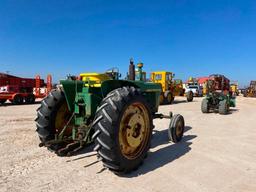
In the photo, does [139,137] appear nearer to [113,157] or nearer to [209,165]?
[113,157]

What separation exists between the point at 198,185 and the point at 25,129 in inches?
223

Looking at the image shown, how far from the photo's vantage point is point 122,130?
12.8 ft

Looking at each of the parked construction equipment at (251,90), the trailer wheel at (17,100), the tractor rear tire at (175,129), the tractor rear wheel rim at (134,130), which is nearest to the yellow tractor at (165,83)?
the trailer wheel at (17,100)

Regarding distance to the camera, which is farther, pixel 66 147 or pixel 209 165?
pixel 66 147

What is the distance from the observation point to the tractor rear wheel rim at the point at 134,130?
3897mm

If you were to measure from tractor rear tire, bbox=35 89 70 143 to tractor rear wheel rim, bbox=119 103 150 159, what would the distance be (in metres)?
1.72

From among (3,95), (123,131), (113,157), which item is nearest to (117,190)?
(113,157)

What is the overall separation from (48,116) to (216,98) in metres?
10.0

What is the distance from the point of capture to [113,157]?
3.47 m

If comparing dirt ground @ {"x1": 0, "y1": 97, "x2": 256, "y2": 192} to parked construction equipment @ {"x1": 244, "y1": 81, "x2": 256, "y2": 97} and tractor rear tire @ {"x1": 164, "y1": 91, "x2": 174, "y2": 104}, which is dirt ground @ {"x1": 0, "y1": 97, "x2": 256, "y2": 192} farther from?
parked construction equipment @ {"x1": 244, "y1": 81, "x2": 256, "y2": 97}

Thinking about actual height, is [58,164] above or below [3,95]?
below

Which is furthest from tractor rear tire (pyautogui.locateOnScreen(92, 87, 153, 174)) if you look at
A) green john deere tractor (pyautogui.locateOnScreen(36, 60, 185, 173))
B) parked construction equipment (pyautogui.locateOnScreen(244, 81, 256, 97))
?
parked construction equipment (pyautogui.locateOnScreen(244, 81, 256, 97))

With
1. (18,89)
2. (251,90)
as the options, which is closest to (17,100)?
(18,89)

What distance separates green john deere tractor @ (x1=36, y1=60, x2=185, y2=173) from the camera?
352 cm
